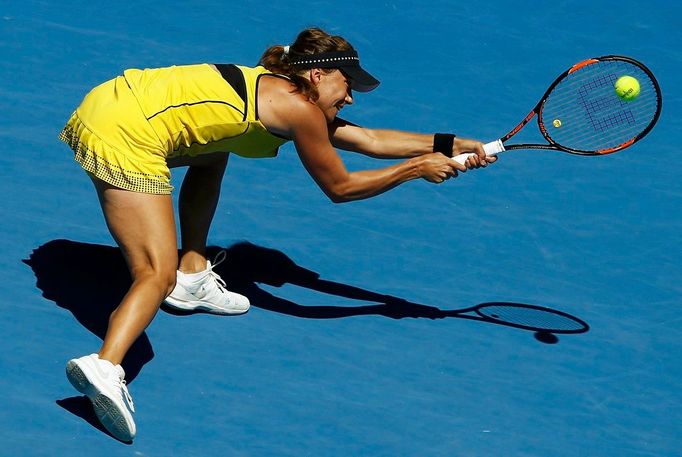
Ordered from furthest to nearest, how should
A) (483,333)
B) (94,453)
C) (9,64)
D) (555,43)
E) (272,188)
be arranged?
(555,43)
(9,64)
(272,188)
(483,333)
(94,453)

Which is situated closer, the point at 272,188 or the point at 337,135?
the point at 337,135

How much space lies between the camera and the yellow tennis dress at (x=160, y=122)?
5430mm

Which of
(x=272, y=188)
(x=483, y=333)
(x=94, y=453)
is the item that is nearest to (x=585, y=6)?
(x=272, y=188)

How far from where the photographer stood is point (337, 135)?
6.20m

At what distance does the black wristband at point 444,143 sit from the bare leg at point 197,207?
3.42ft

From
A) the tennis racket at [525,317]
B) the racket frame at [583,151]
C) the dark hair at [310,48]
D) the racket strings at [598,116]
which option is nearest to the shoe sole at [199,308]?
the tennis racket at [525,317]

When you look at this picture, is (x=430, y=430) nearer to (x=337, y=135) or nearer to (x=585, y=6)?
(x=337, y=135)

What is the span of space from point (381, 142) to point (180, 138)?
45.0 inches

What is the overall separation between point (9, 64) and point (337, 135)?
2.91 meters

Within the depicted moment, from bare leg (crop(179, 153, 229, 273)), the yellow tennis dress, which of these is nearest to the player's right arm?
the yellow tennis dress

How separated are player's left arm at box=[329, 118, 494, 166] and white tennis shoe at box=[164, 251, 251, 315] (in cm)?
91

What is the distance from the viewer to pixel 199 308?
243 inches

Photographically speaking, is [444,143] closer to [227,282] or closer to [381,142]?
[381,142]

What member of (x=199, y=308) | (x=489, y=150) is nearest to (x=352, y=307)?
(x=199, y=308)
